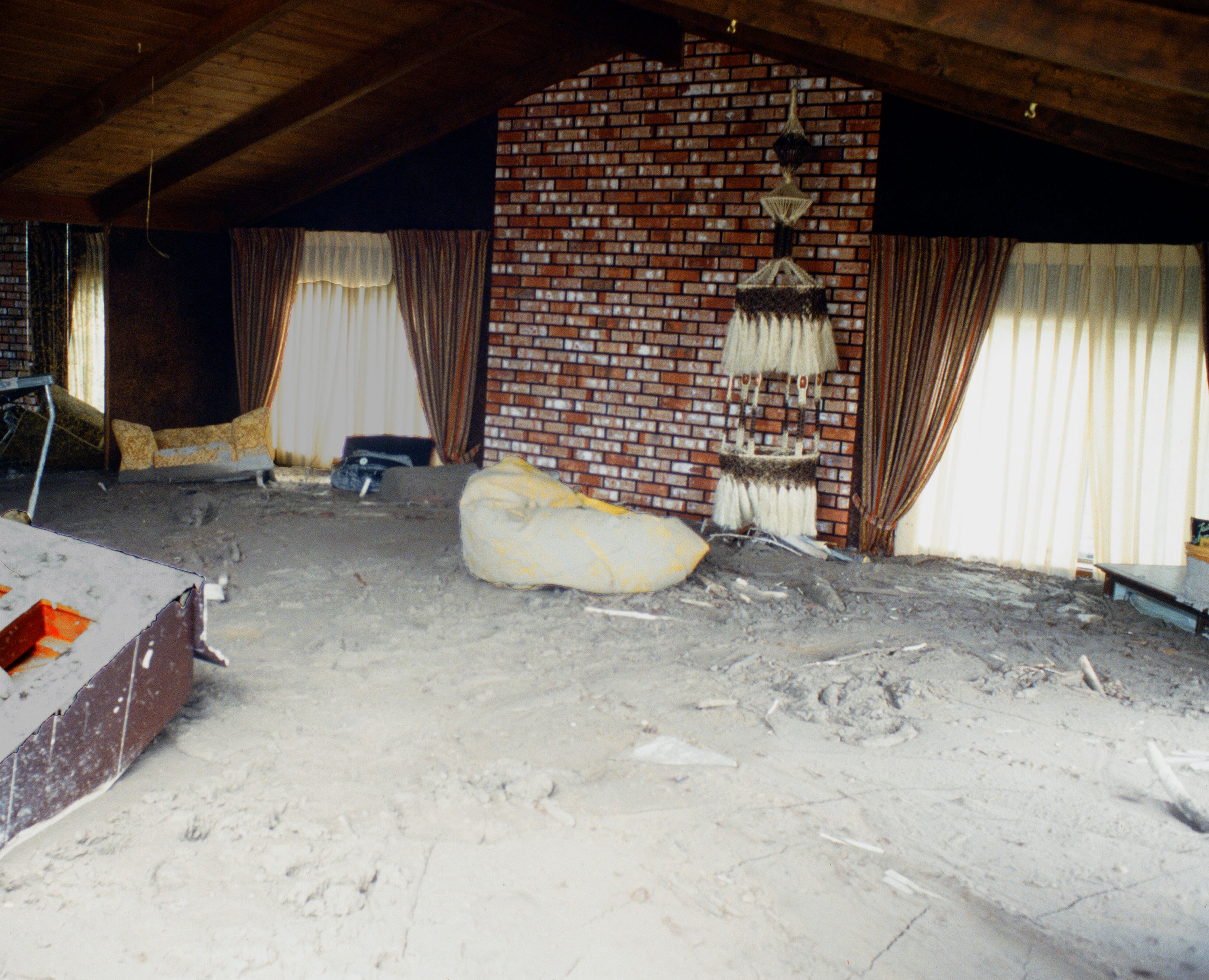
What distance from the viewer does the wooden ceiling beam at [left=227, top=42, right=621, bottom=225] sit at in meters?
6.06

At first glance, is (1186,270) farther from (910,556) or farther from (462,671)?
(462,671)

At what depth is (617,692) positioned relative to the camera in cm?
347

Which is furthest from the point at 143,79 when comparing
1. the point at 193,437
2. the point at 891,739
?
the point at 891,739

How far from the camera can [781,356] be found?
5.01m

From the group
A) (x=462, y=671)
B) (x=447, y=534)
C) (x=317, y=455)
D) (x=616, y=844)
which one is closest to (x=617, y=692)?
(x=462, y=671)

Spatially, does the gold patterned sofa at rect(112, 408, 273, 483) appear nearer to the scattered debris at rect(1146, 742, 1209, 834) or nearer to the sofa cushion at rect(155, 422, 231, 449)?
the sofa cushion at rect(155, 422, 231, 449)

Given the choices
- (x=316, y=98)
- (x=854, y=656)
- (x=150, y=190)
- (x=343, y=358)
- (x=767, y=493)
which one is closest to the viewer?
(x=854, y=656)

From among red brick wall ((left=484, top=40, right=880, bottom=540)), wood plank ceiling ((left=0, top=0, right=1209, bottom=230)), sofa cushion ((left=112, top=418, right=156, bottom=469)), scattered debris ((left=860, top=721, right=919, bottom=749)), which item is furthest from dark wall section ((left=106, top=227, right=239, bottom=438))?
scattered debris ((left=860, top=721, right=919, bottom=749))

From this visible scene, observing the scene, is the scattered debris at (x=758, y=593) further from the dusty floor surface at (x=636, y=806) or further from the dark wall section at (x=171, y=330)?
the dark wall section at (x=171, y=330)

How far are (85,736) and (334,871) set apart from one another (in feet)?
2.48

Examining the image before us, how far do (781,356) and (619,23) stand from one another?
2.16 meters

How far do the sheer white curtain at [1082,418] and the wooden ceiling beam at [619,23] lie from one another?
2369 mm

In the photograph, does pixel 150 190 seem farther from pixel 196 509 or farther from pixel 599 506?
pixel 599 506

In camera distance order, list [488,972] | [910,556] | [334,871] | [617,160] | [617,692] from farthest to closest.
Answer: [617,160] → [910,556] → [617,692] → [334,871] → [488,972]
